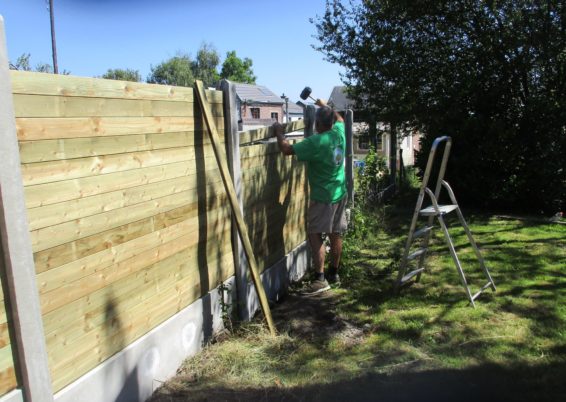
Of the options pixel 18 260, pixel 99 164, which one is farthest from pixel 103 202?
pixel 18 260

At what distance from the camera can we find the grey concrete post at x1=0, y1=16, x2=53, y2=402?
2.14 meters

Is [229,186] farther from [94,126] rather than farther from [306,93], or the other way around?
[306,93]

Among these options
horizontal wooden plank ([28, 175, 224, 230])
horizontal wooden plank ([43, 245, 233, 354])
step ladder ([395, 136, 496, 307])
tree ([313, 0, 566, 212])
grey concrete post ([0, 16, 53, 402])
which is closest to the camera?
grey concrete post ([0, 16, 53, 402])

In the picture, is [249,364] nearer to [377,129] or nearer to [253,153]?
[253,153]

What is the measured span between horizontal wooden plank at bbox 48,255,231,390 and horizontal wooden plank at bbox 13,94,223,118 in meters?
1.12

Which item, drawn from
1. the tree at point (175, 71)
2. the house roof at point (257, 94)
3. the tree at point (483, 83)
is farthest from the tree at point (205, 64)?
the tree at point (483, 83)

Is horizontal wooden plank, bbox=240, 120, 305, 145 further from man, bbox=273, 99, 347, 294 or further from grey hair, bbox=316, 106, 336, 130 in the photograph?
grey hair, bbox=316, 106, 336, 130

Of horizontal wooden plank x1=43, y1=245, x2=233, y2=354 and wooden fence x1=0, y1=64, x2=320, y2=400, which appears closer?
wooden fence x1=0, y1=64, x2=320, y2=400

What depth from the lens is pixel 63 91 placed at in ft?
8.20

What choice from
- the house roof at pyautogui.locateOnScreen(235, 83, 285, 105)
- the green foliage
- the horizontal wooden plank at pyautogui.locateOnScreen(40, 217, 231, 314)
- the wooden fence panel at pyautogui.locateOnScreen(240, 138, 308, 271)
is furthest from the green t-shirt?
the house roof at pyautogui.locateOnScreen(235, 83, 285, 105)

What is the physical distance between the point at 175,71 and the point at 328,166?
249 ft

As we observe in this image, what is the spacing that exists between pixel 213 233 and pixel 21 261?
1.95m

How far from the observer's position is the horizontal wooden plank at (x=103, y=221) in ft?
7.89

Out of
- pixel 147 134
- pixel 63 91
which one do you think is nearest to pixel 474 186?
pixel 147 134
